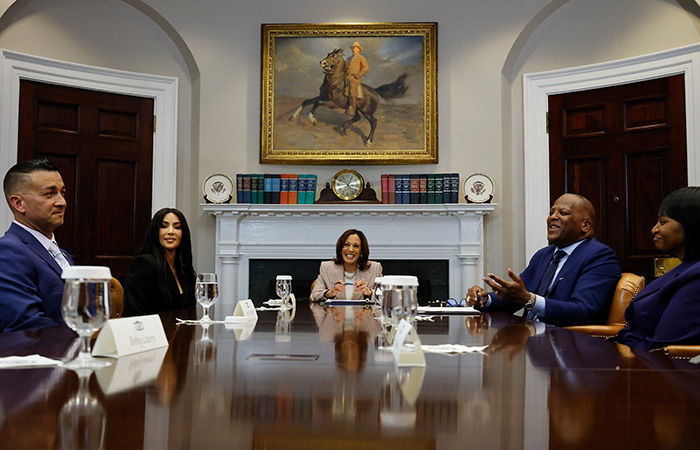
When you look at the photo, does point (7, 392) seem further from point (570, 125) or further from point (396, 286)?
point (570, 125)

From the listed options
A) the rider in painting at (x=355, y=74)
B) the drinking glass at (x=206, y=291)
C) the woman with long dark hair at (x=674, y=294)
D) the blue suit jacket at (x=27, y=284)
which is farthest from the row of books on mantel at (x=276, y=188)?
the drinking glass at (x=206, y=291)

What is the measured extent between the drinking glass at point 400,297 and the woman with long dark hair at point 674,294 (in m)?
1.22

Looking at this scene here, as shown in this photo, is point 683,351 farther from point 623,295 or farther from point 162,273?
point 162,273

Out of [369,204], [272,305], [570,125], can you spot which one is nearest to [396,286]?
[272,305]

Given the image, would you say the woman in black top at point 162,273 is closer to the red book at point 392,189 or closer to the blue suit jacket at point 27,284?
the blue suit jacket at point 27,284

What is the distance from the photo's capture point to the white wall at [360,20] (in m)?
5.89

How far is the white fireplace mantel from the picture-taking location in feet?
19.1

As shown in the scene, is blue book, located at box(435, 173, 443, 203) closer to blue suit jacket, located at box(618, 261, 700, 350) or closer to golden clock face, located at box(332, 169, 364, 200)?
golden clock face, located at box(332, 169, 364, 200)

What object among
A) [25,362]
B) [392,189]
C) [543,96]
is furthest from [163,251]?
[543,96]

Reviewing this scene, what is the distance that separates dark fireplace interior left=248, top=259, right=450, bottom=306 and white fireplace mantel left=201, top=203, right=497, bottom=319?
6cm

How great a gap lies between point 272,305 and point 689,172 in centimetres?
367

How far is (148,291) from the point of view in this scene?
3.15 meters

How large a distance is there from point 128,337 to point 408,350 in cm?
60

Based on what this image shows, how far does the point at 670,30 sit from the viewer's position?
5371 millimetres
